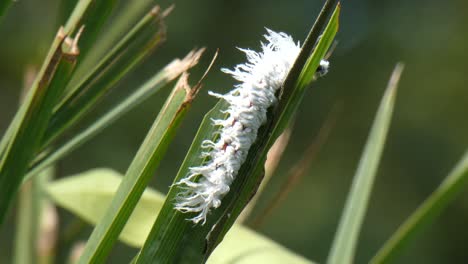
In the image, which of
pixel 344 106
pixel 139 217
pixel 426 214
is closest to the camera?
pixel 426 214

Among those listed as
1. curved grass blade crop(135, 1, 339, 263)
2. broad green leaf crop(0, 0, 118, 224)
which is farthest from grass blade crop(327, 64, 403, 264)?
broad green leaf crop(0, 0, 118, 224)

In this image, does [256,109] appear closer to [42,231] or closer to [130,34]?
[130,34]

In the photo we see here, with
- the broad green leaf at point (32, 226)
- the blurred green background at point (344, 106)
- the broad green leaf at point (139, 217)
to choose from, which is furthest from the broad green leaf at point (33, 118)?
the blurred green background at point (344, 106)

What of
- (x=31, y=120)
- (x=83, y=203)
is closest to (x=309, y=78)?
(x=31, y=120)

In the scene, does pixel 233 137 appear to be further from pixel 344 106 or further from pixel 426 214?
pixel 344 106

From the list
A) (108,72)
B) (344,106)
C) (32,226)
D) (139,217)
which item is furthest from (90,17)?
(344,106)
